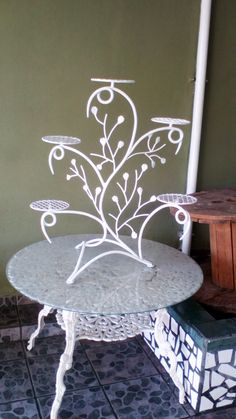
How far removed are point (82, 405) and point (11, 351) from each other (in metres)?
0.47

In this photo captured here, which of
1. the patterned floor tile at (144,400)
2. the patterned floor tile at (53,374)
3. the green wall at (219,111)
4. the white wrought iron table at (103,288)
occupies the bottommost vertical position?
the patterned floor tile at (144,400)

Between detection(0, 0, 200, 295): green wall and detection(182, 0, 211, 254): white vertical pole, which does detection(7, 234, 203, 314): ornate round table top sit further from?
detection(182, 0, 211, 254): white vertical pole

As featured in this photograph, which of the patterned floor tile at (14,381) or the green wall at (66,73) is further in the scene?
the green wall at (66,73)

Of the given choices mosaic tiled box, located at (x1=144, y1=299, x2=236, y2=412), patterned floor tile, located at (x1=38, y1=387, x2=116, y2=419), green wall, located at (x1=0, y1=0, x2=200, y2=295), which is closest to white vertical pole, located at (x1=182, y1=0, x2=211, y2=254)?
green wall, located at (x1=0, y1=0, x2=200, y2=295)

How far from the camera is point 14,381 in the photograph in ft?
5.91

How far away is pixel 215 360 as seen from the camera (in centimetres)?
166

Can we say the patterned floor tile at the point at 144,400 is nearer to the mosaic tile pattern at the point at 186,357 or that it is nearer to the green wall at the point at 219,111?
the mosaic tile pattern at the point at 186,357

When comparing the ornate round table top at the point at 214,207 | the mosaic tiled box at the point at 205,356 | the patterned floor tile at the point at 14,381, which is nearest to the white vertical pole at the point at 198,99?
the ornate round table top at the point at 214,207

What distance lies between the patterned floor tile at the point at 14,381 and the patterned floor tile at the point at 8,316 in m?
0.20

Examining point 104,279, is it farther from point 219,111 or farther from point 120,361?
point 219,111

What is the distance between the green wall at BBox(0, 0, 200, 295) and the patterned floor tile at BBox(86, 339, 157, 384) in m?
0.56

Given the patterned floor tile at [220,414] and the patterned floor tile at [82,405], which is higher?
the patterned floor tile at [82,405]

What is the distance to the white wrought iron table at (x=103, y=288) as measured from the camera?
4.79ft

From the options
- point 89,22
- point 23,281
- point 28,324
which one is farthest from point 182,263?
point 89,22
